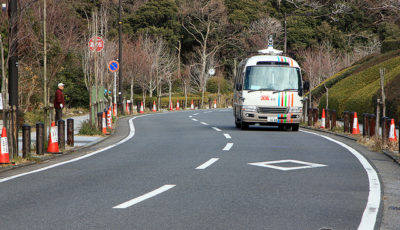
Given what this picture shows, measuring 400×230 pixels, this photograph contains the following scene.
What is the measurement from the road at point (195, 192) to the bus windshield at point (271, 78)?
764 cm

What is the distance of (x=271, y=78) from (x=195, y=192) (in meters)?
13.7

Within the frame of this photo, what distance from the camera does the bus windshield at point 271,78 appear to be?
69.0ft

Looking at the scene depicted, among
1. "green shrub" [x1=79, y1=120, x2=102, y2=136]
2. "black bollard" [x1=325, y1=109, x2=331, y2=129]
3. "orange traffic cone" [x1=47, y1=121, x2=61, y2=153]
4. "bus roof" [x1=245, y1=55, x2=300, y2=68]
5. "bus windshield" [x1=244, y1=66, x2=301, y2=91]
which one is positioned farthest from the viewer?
"black bollard" [x1=325, y1=109, x2=331, y2=129]

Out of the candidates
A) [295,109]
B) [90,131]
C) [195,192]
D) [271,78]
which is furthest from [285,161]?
[90,131]

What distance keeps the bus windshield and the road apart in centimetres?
764

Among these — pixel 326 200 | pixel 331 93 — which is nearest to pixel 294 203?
pixel 326 200

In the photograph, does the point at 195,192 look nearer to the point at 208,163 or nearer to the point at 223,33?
the point at 208,163

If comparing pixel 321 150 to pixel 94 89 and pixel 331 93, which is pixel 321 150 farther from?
pixel 331 93

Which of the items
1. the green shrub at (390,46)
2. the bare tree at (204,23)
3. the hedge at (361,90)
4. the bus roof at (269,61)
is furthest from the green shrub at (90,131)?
the bare tree at (204,23)

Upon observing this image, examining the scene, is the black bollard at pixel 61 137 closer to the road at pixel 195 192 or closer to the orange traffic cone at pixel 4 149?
the road at pixel 195 192

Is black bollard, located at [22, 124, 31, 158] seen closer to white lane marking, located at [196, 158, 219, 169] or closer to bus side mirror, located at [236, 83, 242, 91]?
white lane marking, located at [196, 158, 219, 169]

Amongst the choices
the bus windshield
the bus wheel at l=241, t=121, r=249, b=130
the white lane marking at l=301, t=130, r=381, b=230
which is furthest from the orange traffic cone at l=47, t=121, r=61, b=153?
the bus wheel at l=241, t=121, r=249, b=130

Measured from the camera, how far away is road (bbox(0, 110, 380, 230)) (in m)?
6.03

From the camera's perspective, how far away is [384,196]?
7.72 m
